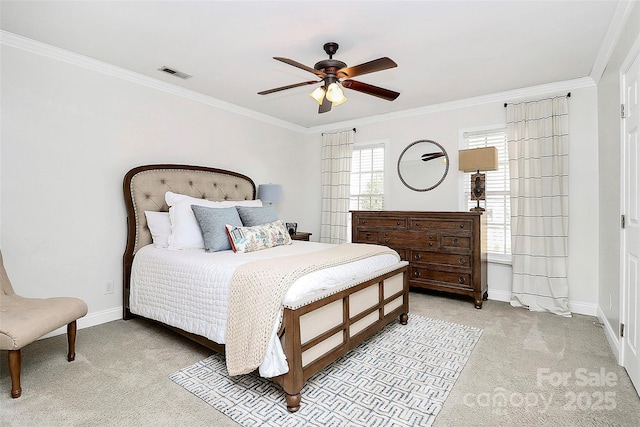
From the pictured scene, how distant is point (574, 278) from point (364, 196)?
8.95 ft

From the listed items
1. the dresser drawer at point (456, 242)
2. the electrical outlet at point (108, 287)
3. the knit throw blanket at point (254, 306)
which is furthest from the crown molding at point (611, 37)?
the electrical outlet at point (108, 287)

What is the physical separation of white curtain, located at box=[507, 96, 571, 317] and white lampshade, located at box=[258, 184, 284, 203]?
2.89 m

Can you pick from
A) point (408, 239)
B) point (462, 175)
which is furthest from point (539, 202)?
point (408, 239)

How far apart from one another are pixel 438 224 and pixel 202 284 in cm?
274

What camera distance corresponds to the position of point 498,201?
401 centimetres

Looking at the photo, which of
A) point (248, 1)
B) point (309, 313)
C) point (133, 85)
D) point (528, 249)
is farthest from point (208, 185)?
point (528, 249)

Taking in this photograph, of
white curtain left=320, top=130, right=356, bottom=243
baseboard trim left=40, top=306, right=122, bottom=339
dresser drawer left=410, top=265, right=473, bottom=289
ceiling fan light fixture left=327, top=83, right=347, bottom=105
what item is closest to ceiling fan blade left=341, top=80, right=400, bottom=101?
ceiling fan light fixture left=327, top=83, right=347, bottom=105

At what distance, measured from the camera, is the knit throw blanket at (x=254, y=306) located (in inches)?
72.7

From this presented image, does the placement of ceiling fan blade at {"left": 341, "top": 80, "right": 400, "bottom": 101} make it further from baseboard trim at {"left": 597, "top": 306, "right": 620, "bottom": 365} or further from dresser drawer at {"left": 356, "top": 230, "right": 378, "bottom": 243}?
baseboard trim at {"left": 597, "top": 306, "right": 620, "bottom": 365}

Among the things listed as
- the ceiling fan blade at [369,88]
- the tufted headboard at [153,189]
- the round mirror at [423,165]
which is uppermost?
the ceiling fan blade at [369,88]

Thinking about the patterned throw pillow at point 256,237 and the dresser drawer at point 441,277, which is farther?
the dresser drawer at point 441,277

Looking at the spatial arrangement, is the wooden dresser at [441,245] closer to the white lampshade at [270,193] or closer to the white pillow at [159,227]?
the white lampshade at [270,193]

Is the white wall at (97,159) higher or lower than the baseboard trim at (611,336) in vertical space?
higher

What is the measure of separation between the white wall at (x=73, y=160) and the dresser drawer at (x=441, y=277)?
9.99 feet
